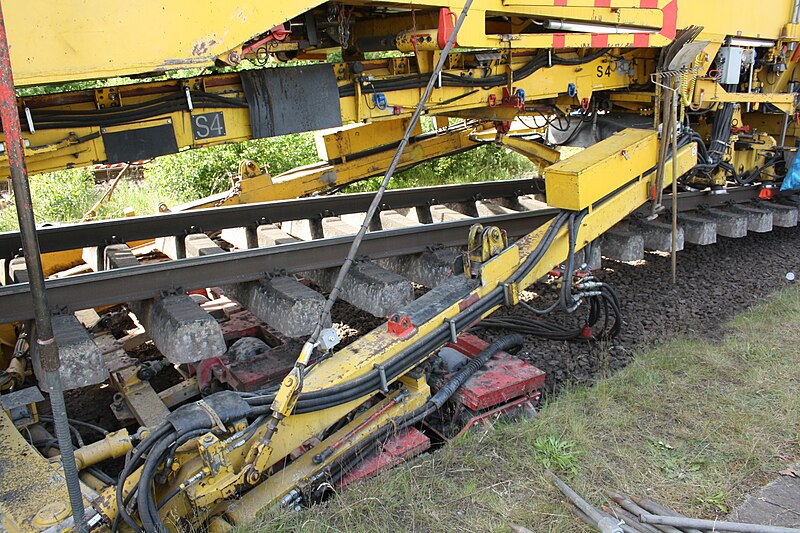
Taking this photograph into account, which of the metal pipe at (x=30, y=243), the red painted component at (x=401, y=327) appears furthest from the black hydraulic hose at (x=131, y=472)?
the red painted component at (x=401, y=327)

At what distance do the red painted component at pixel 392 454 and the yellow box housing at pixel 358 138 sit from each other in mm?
4211

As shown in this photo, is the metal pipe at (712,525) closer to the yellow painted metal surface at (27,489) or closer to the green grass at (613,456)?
the green grass at (613,456)

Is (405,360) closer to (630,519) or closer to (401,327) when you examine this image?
(401,327)

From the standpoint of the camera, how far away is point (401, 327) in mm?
3705

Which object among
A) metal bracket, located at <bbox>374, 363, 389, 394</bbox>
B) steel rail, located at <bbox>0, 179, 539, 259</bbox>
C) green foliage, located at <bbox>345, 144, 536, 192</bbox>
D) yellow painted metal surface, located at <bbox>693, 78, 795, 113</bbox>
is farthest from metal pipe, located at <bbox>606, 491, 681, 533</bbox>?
green foliage, located at <bbox>345, 144, 536, 192</bbox>

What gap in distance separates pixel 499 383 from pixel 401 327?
867mm

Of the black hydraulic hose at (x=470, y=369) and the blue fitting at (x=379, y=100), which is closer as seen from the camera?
the black hydraulic hose at (x=470, y=369)

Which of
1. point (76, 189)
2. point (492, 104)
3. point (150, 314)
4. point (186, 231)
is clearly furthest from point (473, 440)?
point (76, 189)

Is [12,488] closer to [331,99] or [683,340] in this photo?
[331,99]

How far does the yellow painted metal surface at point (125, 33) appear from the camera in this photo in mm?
2762

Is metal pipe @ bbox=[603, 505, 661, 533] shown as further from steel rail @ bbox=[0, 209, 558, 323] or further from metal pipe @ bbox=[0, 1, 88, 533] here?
steel rail @ bbox=[0, 209, 558, 323]

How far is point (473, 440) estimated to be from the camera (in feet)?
12.6

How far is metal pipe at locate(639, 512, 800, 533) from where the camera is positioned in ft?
10.0

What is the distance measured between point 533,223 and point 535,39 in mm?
1953
